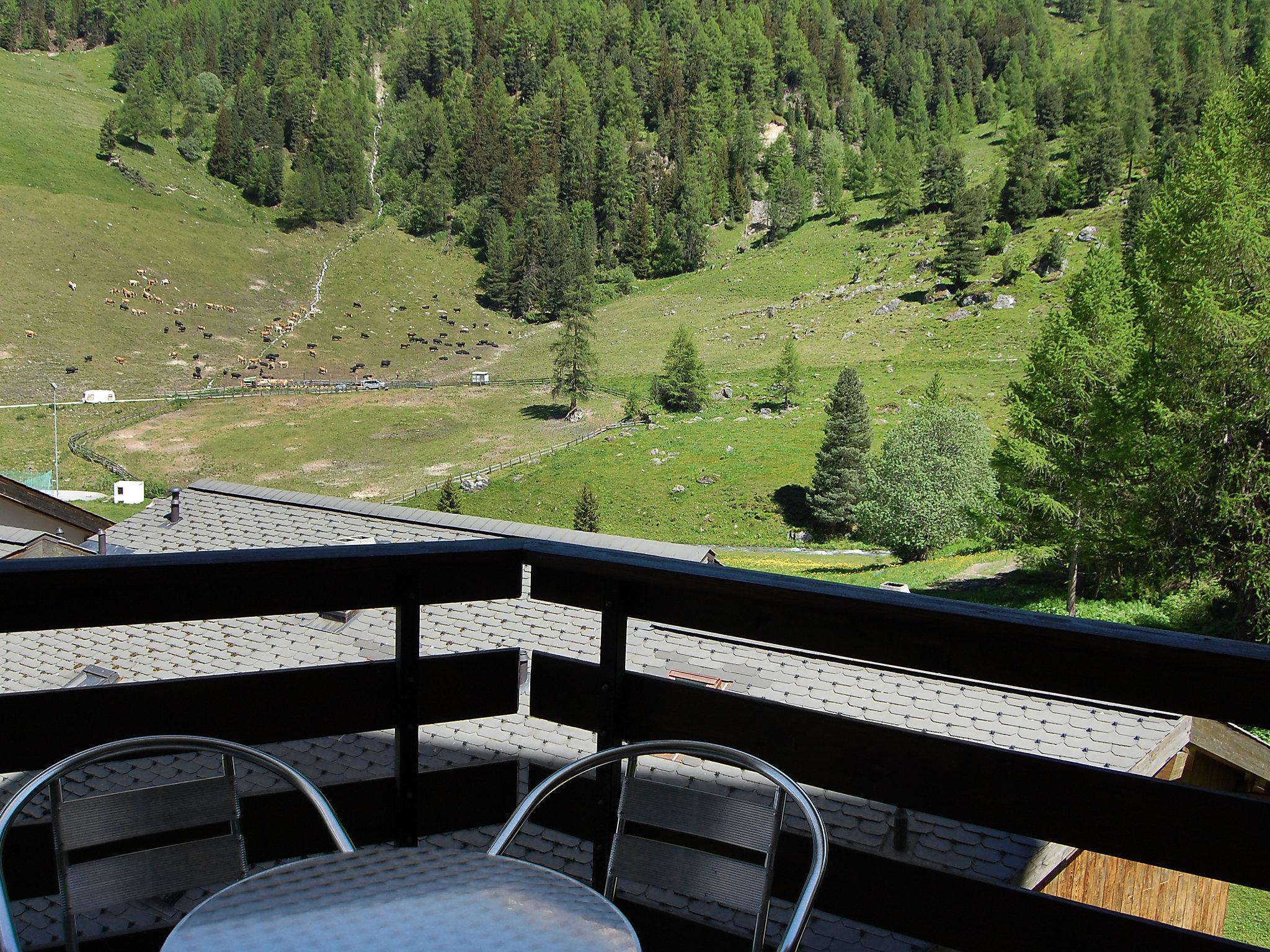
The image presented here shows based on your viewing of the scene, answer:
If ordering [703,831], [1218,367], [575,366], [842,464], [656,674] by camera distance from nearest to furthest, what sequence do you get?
1. [703,831]
2. [656,674]
3. [1218,367]
4. [842,464]
5. [575,366]

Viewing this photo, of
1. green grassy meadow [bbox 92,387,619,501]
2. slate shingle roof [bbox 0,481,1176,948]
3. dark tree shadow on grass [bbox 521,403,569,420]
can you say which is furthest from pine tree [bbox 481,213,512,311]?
slate shingle roof [bbox 0,481,1176,948]

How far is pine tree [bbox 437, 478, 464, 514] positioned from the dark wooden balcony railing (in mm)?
31927

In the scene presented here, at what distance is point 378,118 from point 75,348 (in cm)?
6093

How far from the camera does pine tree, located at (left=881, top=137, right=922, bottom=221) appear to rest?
251 feet

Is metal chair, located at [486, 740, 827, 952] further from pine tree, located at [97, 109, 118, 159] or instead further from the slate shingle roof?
pine tree, located at [97, 109, 118, 159]

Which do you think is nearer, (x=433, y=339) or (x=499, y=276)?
(x=433, y=339)

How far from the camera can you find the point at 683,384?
49.5 m

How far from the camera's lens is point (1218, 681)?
1412 millimetres

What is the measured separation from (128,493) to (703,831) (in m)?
39.4

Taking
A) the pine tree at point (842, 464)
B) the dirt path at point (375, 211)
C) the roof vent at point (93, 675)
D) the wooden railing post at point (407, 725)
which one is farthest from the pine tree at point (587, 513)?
the dirt path at point (375, 211)

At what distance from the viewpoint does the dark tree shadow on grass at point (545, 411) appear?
166 feet

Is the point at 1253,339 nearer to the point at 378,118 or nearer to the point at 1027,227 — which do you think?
the point at 1027,227

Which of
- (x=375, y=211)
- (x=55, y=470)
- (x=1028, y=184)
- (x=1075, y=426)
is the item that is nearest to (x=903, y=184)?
(x=1028, y=184)

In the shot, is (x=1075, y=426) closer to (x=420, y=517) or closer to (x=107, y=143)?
(x=420, y=517)
